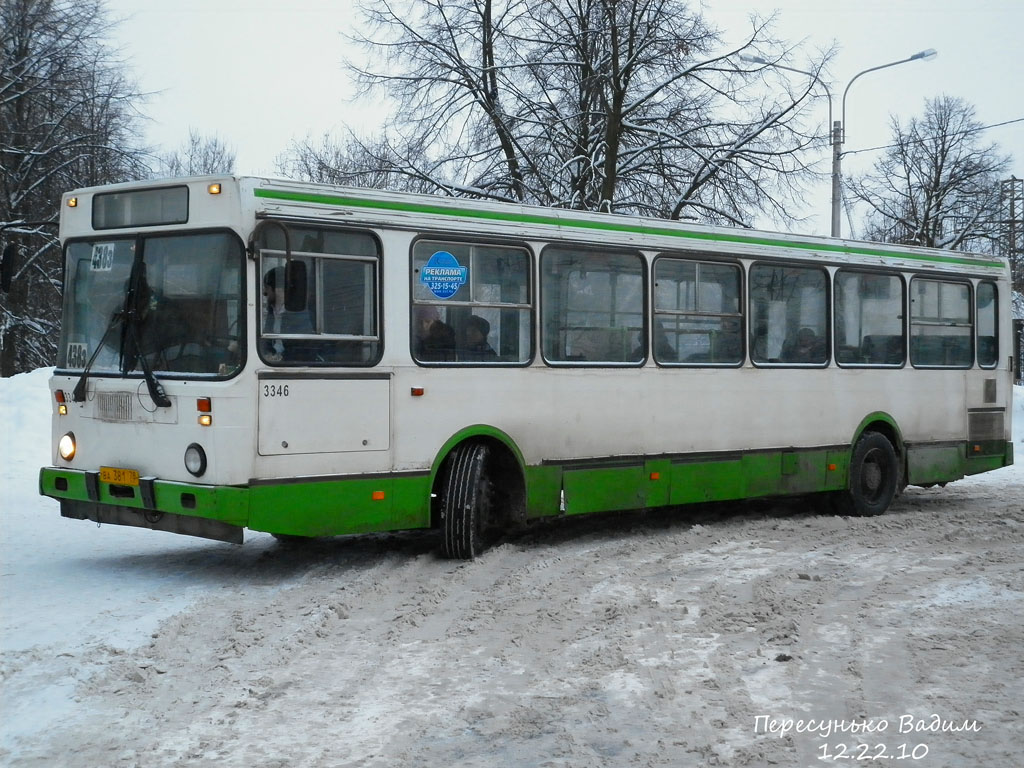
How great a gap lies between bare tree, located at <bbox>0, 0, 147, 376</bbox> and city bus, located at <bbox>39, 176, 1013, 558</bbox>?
928 inches

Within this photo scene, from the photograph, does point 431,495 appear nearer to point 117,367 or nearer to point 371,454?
point 371,454

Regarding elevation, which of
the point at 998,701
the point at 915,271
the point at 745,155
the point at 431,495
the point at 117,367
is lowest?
the point at 998,701

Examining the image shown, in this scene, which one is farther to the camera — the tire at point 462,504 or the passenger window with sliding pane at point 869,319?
the passenger window with sliding pane at point 869,319

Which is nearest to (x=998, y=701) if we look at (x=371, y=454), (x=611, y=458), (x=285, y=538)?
(x=371, y=454)

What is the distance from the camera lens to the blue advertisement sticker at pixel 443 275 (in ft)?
33.6

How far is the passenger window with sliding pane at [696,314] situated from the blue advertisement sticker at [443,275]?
7.79 feet

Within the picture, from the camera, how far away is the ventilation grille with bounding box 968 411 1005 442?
50.1 feet

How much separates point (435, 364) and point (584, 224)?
216cm

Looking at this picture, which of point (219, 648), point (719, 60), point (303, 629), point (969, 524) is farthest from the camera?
point (719, 60)

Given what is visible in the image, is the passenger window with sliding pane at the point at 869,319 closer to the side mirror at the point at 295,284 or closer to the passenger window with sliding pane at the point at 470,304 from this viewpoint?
the passenger window with sliding pane at the point at 470,304

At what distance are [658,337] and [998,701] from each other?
6397 mm

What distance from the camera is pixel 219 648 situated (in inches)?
287

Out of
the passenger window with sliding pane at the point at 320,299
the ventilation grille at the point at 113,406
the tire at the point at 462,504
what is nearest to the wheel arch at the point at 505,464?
the tire at the point at 462,504

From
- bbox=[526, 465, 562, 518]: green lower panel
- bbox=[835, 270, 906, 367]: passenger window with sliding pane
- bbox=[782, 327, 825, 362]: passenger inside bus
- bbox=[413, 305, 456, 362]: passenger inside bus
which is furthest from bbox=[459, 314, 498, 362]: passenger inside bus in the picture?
bbox=[835, 270, 906, 367]: passenger window with sliding pane
